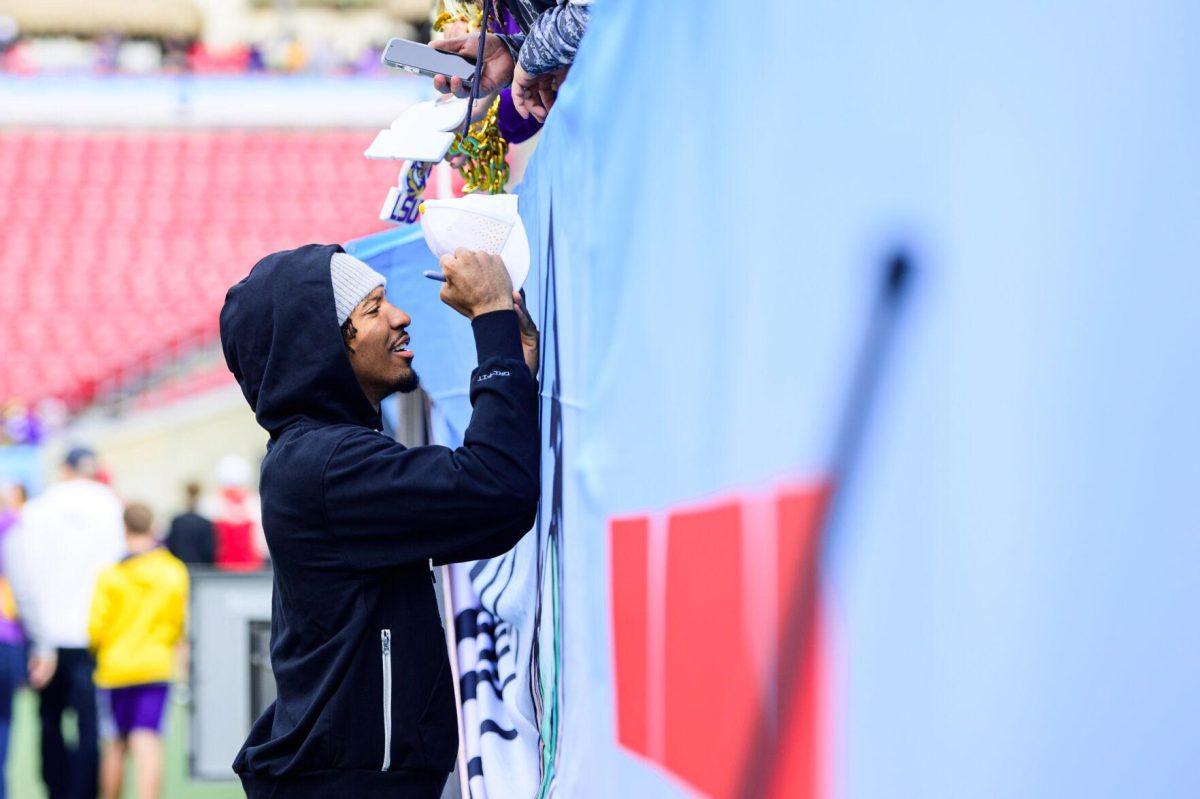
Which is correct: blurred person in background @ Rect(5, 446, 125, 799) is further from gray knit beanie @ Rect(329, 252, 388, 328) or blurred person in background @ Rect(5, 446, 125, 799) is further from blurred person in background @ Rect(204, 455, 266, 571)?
gray knit beanie @ Rect(329, 252, 388, 328)

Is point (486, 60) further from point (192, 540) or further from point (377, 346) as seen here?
point (192, 540)

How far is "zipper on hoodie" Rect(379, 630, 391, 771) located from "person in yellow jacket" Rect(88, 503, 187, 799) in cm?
397

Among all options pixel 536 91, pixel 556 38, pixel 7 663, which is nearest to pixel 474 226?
pixel 556 38

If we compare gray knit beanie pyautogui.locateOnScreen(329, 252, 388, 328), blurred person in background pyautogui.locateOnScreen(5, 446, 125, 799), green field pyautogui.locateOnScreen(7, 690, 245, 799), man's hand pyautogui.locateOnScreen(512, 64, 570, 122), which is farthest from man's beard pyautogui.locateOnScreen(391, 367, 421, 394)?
blurred person in background pyautogui.locateOnScreen(5, 446, 125, 799)

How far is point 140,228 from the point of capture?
19.0 metres

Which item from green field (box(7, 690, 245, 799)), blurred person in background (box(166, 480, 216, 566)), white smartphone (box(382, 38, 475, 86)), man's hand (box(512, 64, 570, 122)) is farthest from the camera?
blurred person in background (box(166, 480, 216, 566))

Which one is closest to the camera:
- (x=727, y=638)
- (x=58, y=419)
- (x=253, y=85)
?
(x=727, y=638)

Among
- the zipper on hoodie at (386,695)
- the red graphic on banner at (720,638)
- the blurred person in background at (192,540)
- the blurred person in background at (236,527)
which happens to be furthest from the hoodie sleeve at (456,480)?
the blurred person in background at (236,527)

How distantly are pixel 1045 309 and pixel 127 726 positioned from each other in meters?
5.82

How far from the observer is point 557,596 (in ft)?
7.13

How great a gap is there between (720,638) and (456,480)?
712mm

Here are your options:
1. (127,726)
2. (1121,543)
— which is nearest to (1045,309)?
(1121,543)

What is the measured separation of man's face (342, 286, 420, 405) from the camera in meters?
2.22

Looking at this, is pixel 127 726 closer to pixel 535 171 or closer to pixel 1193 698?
pixel 535 171
